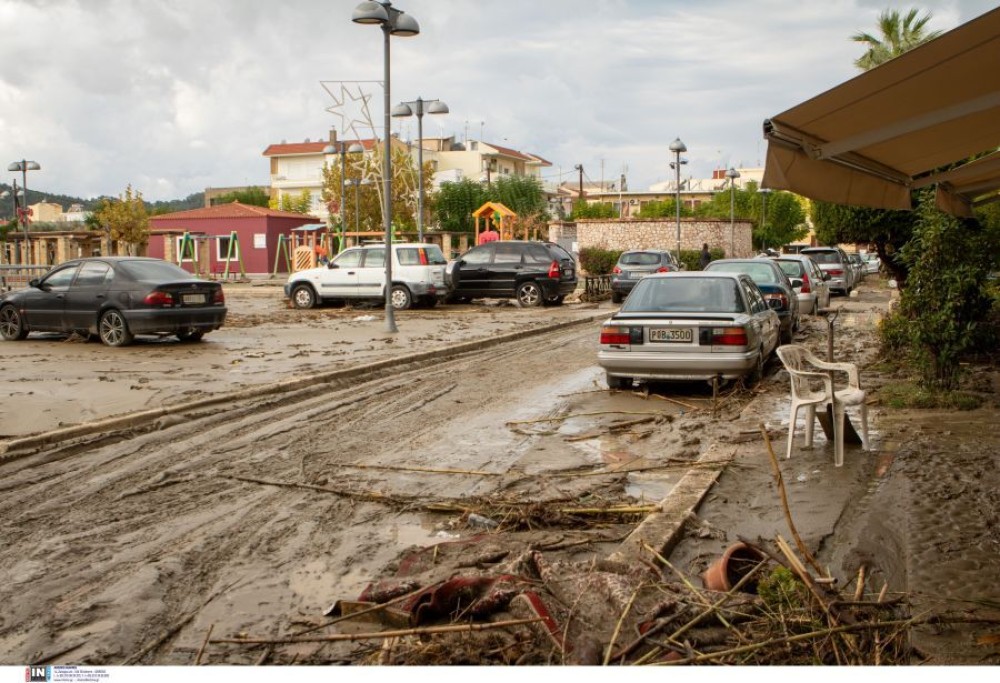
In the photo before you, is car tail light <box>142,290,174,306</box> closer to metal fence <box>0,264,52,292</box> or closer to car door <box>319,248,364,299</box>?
car door <box>319,248,364,299</box>

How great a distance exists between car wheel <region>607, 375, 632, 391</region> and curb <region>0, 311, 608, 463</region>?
11.5ft

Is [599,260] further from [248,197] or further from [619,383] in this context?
[248,197]

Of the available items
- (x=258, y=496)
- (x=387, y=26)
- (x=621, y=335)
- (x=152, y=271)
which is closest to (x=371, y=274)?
(x=387, y=26)

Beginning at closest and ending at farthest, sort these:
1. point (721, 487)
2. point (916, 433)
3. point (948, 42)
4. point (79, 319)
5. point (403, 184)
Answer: point (948, 42) → point (721, 487) → point (916, 433) → point (79, 319) → point (403, 184)

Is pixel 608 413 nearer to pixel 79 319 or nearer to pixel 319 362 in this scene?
pixel 319 362

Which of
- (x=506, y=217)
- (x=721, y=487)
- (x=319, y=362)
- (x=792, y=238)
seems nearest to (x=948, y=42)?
(x=721, y=487)

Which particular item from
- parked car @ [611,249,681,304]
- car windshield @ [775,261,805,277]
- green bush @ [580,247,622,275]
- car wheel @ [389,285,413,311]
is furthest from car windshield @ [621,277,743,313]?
green bush @ [580,247,622,275]

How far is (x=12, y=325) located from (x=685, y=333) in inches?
505

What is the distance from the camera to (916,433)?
898cm

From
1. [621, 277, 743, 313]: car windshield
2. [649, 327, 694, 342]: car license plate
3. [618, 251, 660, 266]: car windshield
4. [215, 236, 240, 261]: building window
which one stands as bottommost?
[649, 327, 694, 342]: car license plate

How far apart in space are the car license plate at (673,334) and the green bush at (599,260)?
1331 inches

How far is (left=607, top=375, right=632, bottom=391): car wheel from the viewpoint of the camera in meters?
12.1

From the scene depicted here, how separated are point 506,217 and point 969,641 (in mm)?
45346

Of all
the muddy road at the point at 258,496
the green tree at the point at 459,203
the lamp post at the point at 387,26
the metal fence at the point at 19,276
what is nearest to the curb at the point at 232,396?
the muddy road at the point at 258,496
